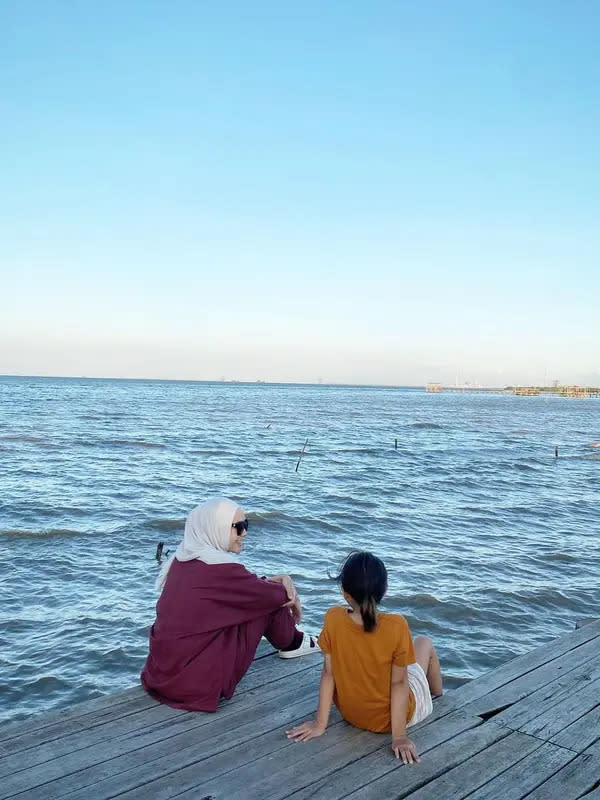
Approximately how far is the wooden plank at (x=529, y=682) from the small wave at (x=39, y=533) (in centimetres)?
1043

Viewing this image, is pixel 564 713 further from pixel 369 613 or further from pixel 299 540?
pixel 299 540

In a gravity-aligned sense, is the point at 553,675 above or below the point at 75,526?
above

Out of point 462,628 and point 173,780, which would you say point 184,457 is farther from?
point 173,780

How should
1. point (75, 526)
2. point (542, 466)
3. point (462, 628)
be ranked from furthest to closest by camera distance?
point (542, 466) → point (75, 526) → point (462, 628)

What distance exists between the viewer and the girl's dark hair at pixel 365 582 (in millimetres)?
3836

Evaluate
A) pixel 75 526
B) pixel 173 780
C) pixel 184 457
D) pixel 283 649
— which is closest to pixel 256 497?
pixel 75 526

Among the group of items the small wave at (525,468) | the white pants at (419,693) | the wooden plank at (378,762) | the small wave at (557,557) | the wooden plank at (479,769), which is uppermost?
the white pants at (419,693)

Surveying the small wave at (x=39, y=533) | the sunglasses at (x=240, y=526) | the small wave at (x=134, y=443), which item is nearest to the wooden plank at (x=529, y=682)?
the sunglasses at (x=240, y=526)

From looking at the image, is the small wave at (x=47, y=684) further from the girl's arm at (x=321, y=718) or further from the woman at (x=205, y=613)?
the girl's arm at (x=321, y=718)

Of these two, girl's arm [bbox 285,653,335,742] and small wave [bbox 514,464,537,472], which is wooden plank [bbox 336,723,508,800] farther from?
small wave [bbox 514,464,537,472]

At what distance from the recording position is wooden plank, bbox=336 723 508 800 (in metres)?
3.60

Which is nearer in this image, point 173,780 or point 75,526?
point 173,780

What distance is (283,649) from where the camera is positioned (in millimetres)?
5367

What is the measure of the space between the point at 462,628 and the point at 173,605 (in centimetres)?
573
